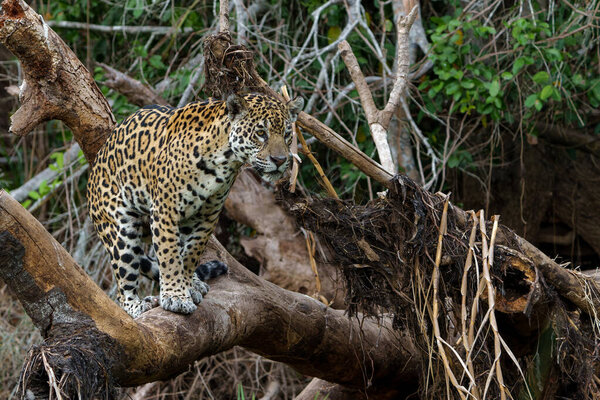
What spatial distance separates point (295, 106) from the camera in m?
4.15

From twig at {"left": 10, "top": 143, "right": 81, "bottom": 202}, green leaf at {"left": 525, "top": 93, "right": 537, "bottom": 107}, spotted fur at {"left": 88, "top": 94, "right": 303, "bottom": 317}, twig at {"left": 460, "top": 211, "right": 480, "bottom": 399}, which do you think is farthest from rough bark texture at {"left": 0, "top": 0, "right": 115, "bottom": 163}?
green leaf at {"left": 525, "top": 93, "right": 537, "bottom": 107}

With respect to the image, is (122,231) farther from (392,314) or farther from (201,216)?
(392,314)

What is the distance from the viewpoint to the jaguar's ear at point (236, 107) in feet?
12.8

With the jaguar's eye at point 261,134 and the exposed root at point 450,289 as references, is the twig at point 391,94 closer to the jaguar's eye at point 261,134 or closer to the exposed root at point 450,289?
the exposed root at point 450,289

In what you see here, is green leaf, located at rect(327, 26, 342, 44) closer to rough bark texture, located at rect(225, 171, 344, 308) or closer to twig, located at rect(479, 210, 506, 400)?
rough bark texture, located at rect(225, 171, 344, 308)

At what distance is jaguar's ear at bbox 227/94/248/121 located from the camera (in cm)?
389

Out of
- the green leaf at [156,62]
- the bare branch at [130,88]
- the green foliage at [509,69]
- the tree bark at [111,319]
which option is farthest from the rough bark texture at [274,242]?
the green foliage at [509,69]

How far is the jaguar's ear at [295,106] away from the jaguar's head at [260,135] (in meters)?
0.15

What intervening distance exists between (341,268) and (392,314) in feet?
2.31

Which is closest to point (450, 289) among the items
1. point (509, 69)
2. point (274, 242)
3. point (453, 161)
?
point (274, 242)

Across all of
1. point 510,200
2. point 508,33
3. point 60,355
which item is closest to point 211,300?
point 60,355

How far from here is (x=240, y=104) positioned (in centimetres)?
393

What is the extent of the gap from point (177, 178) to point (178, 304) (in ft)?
2.26

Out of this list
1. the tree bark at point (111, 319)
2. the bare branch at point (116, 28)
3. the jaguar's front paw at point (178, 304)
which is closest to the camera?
the tree bark at point (111, 319)
